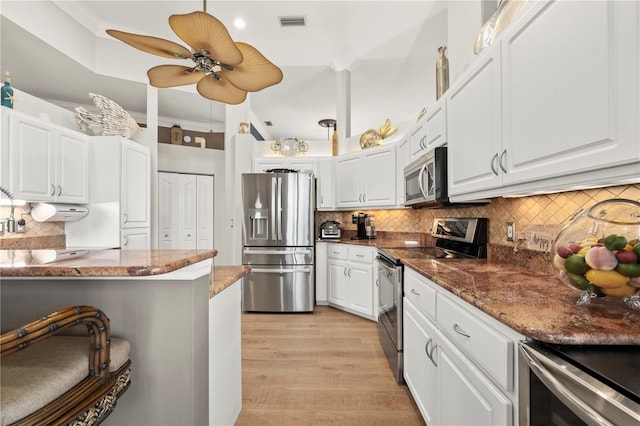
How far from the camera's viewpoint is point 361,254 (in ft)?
11.4

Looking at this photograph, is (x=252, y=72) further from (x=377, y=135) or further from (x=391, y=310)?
(x=377, y=135)

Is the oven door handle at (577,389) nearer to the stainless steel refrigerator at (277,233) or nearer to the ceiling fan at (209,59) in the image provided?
the ceiling fan at (209,59)

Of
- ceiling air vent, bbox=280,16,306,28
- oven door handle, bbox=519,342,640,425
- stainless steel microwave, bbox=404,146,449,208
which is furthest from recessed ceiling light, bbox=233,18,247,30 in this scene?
oven door handle, bbox=519,342,640,425

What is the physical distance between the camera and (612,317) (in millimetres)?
819

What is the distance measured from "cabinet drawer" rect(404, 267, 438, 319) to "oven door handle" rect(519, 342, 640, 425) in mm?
712

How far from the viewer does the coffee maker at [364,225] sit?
3.98m

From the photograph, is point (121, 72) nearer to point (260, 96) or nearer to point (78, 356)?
point (260, 96)

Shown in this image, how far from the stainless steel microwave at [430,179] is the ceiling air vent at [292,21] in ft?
7.44

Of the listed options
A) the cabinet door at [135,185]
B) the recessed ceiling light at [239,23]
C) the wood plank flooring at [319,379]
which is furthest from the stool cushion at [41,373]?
the recessed ceiling light at [239,23]

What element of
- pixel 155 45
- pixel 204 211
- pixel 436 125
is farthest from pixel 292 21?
pixel 204 211

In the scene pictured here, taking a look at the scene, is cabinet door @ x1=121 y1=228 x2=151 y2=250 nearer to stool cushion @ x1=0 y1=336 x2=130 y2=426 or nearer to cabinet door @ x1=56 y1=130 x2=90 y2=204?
cabinet door @ x1=56 y1=130 x2=90 y2=204

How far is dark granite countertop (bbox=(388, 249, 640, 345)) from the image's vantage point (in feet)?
2.34

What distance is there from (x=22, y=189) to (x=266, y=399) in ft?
8.89

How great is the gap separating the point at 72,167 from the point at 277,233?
2.30m
